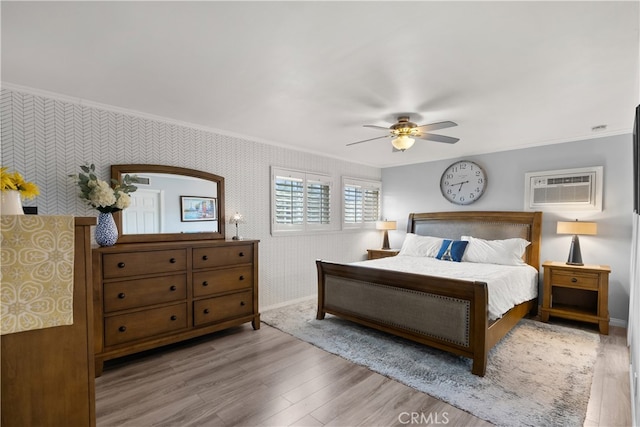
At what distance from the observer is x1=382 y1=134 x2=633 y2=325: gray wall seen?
376 cm

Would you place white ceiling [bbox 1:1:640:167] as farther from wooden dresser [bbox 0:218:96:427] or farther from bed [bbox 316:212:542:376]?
bed [bbox 316:212:542:376]

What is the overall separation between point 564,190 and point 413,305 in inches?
112

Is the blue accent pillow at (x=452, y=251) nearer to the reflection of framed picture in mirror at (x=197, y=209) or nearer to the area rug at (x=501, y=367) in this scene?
the area rug at (x=501, y=367)

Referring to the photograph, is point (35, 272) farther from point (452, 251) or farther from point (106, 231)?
point (452, 251)

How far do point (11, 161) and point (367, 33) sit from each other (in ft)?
9.98

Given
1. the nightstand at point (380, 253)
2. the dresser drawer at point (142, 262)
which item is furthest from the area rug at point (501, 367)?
the nightstand at point (380, 253)

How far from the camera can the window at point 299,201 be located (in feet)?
14.9

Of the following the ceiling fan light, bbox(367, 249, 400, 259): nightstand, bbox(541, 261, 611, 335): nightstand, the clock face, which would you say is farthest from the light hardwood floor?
bbox(367, 249, 400, 259): nightstand

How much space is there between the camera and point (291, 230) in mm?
4711

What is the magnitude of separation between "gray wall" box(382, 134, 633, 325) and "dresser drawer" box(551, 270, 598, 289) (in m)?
0.46

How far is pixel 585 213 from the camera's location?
401 cm

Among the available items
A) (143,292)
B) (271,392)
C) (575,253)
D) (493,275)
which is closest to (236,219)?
(143,292)

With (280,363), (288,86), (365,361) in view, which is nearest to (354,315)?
(365,361)

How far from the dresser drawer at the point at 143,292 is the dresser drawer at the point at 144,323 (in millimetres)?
86
